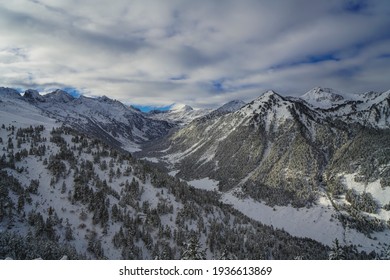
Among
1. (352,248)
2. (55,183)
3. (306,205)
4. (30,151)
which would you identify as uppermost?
(30,151)

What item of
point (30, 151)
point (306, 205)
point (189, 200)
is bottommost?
point (306, 205)

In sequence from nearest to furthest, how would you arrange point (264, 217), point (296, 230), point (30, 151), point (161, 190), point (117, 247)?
point (117, 247), point (30, 151), point (161, 190), point (296, 230), point (264, 217)

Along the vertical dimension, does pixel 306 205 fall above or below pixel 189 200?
below

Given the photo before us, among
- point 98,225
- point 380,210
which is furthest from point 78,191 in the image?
point 380,210

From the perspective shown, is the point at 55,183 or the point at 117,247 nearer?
the point at 117,247

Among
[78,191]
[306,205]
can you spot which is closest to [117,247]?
[78,191]

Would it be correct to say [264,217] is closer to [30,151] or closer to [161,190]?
[161,190]

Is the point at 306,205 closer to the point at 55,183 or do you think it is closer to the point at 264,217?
the point at 264,217
